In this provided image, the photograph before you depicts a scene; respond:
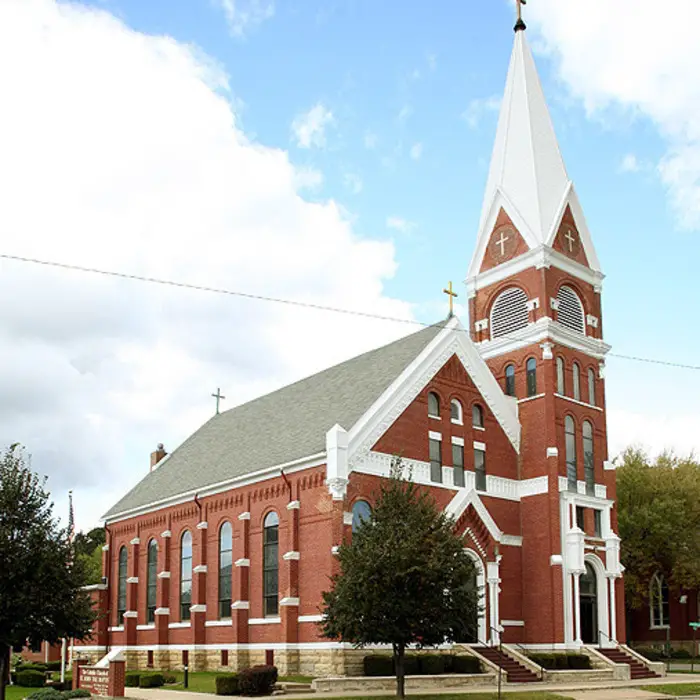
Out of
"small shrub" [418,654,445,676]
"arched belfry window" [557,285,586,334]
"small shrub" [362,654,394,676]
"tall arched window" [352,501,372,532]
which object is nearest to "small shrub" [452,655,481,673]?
"small shrub" [418,654,445,676]

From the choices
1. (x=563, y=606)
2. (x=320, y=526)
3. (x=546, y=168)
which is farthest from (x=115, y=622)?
(x=546, y=168)

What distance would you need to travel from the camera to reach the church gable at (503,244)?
47625 mm

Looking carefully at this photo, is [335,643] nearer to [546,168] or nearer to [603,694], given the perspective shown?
[603,694]

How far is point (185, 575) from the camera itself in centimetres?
4816

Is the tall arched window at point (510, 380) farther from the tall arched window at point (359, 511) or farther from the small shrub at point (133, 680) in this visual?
the small shrub at point (133, 680)

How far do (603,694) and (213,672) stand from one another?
58.3 feet

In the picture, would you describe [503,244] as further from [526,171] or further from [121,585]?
[121,585]

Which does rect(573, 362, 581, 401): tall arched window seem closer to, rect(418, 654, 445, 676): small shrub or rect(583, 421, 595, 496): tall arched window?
rect(583, 421, 595, 496): tall arched window

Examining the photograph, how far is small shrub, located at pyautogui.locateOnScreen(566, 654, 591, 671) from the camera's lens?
40.3 m

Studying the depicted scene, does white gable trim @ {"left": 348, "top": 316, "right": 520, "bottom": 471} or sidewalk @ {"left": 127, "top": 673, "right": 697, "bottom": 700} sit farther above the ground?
white gable trim @ {"left": 348, "top": 316, "right": 520, "bottom": 471}

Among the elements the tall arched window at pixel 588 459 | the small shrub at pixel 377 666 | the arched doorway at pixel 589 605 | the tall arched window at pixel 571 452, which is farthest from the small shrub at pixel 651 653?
the small shrub at pixel 377 666

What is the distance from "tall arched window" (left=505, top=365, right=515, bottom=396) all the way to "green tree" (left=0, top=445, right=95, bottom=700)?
23.7m

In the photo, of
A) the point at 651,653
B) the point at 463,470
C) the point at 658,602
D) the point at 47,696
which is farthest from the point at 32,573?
the point at 658,602

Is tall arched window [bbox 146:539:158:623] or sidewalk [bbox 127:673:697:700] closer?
sidewalk [bbox 127:673:697:700]
